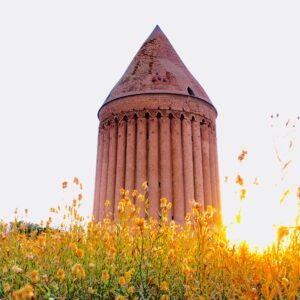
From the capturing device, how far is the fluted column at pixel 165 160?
1614cm

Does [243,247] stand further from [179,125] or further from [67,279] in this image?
[179,125]

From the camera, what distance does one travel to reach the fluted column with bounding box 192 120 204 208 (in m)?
16.7

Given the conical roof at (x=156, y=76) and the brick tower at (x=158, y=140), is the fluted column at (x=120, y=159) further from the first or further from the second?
the conical roof at (x=156, y=76)

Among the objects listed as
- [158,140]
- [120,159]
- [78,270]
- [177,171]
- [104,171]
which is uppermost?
[158,140]

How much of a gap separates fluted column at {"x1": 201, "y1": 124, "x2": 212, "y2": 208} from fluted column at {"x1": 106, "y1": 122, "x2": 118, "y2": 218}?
4626 millimetres

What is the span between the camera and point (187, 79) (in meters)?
19.4

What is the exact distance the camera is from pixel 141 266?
3.22m

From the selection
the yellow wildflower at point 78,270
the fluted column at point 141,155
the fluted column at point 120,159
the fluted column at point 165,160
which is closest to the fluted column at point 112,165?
the fluted column at point 120,159

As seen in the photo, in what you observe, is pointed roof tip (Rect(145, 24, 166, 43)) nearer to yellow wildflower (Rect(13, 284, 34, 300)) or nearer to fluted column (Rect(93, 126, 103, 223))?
fluted column (Rect(93, 126, 103, 223))

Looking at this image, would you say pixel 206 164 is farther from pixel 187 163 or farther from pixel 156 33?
pixel 156 33

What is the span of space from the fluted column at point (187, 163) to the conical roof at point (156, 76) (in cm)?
196

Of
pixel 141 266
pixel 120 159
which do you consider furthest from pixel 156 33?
pixel 141 266

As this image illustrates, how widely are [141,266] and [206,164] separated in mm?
14830

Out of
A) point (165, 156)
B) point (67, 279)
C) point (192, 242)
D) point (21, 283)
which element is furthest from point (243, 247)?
point (165, 156)
